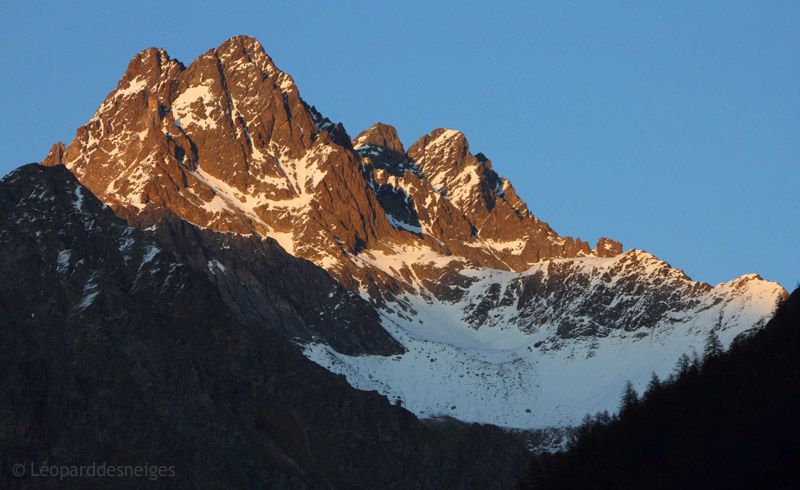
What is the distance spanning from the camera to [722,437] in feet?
561

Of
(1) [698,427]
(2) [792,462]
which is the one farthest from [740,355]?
(2) [792,462]

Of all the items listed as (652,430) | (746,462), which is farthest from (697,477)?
(652,430)

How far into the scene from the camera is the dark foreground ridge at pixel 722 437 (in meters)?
154

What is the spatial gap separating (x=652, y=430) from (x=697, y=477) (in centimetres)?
3401

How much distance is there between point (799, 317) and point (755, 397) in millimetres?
19249

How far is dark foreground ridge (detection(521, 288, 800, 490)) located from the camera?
154 m

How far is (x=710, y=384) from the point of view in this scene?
195m

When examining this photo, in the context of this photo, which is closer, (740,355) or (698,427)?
(698,427)

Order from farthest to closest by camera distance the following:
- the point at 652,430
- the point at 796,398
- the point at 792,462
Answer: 1. the point at 652,430
2. the point at 796,398
3. the point at 792,462

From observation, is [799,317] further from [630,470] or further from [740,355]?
[630,470]

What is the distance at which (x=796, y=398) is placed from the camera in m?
164

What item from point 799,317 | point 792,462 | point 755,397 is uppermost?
point 799,317

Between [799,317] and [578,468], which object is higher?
[799,317]

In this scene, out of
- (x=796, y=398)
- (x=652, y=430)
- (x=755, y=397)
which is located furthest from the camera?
(x=652, y=430)
